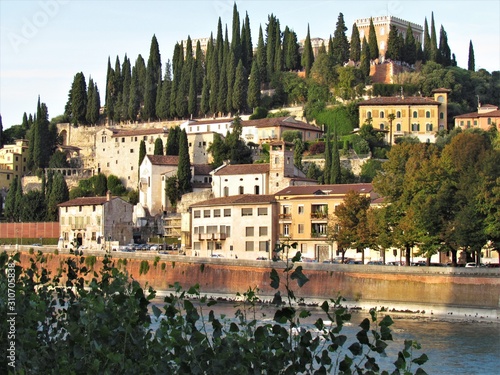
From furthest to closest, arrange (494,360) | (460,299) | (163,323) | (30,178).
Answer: (30,178) → (460,299) → (494,360) → (163,323)

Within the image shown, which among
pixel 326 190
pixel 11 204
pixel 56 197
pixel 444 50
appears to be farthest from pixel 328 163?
pixel 444 50

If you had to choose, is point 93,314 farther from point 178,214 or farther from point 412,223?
point 178,214

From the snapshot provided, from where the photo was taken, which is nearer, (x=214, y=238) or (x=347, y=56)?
(x=214, y=238)

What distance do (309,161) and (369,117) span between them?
1062 centimetres

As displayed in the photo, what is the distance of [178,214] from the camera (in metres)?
79.1

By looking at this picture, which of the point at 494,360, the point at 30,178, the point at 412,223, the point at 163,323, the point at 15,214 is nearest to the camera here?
the point at 163,323

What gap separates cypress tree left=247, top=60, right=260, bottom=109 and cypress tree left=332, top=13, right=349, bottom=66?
8.46m

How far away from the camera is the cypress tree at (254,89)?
319 feet

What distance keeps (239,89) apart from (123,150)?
495 inches

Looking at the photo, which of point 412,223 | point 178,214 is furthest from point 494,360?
point 178,214

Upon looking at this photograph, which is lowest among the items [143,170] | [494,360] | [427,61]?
[494,360]

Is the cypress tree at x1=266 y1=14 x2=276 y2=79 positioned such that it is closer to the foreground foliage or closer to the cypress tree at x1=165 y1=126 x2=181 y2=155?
the cypress tree at x1=165 y1=126 x2=181 y2=155

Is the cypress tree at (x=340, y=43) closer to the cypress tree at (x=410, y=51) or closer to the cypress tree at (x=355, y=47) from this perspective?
the cypress tree at (x=355, y=47)

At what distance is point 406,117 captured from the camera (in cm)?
8912
